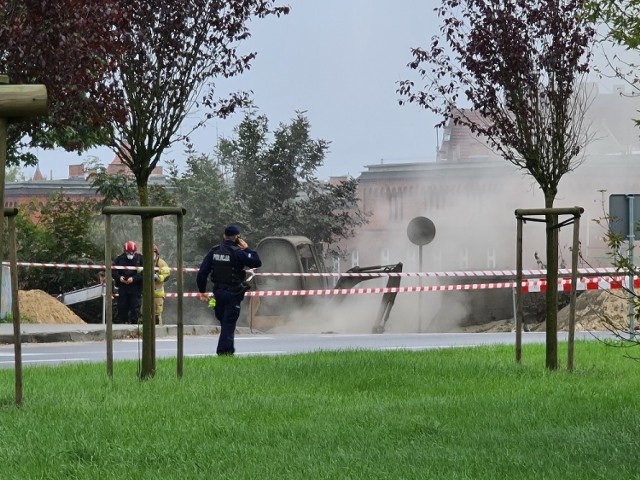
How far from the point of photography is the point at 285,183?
4244 cm

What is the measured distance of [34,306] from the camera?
27797 millimetres

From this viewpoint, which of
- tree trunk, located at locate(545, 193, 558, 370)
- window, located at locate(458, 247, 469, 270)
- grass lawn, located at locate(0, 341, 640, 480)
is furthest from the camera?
window, located at locate(458, 247, 469, 270)

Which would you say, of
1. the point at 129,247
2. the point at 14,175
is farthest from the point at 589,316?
the point at 14,175

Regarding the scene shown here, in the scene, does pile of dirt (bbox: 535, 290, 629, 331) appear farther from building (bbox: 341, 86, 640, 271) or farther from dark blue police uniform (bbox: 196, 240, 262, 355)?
dark blue police uniform (bbox: 196, 240, 262, 355)

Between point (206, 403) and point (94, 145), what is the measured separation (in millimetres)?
22658

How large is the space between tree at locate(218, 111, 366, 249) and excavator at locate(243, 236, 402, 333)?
1011 centimetres

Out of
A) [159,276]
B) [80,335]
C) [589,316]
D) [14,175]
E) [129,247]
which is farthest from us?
[14,175]

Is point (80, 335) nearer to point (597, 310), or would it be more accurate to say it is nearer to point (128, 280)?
point (128, 280)

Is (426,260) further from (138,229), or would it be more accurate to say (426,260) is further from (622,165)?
(622,165)

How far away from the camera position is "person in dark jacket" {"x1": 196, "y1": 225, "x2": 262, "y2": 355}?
17406mm

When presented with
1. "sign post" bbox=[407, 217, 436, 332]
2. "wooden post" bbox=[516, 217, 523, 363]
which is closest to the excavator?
"sign post" bbox=[407, 217, 436, 332]

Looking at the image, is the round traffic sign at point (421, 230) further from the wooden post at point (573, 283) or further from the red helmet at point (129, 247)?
the wooden post at point (573, 283)

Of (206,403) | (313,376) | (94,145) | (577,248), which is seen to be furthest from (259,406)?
(94,145)

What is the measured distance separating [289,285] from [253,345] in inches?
342
